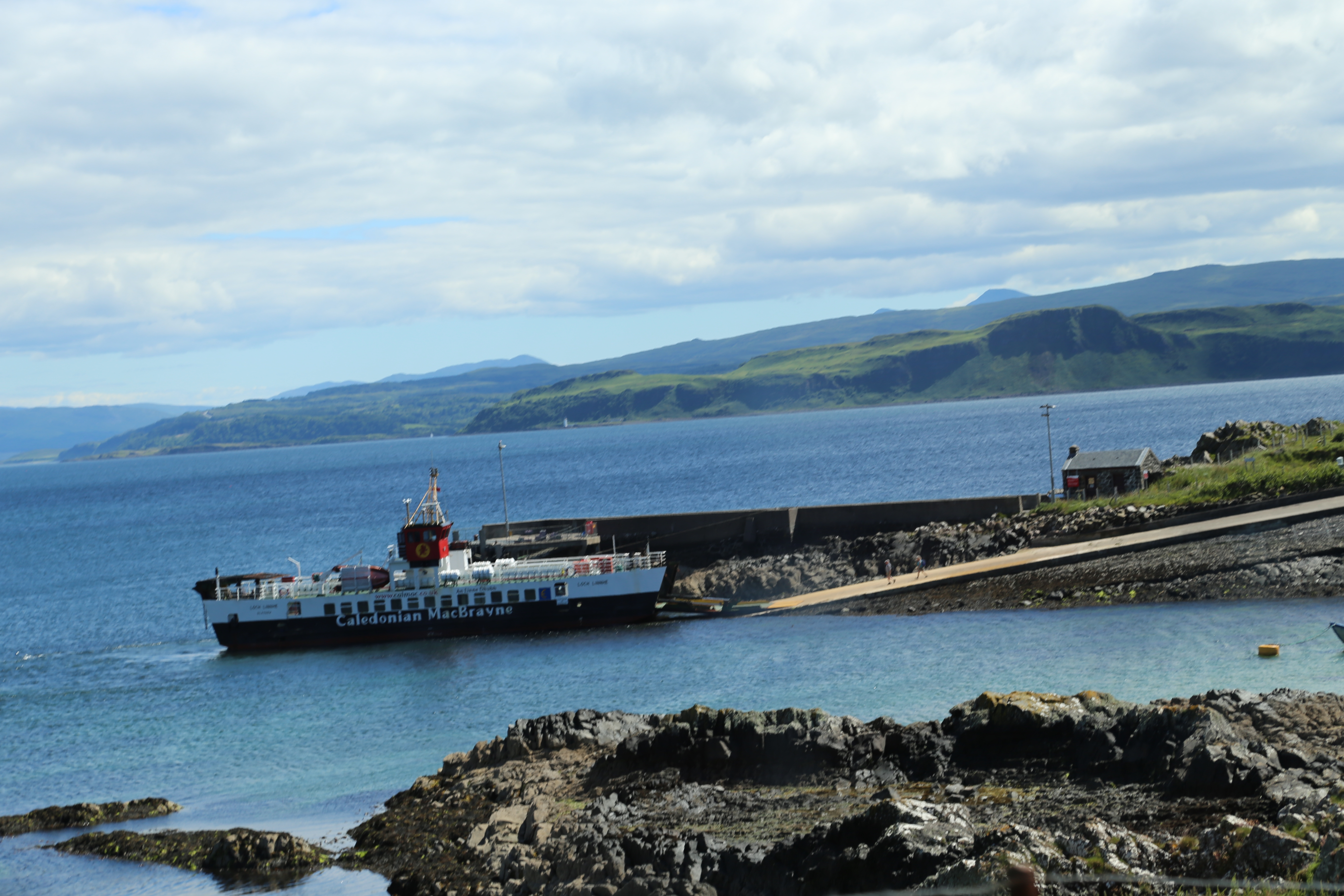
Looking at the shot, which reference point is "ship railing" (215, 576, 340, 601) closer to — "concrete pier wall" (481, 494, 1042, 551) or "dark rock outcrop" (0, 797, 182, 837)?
"concrete pier wall" (481, 494, 1042, 551)

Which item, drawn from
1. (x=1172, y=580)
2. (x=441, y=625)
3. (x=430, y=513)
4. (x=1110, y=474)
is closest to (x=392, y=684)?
(x=441, y=625)

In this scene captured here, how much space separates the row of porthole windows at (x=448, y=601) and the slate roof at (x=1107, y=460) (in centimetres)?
2962

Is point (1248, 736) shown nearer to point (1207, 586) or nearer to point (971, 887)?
point (971, 887)

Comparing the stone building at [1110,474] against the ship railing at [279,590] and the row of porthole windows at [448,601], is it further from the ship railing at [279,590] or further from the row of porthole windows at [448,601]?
the ship railing at [279,590]

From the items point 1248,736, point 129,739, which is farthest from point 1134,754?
point 129,739

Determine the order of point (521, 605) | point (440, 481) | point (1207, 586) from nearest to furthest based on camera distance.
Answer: point (1207, 586) → point (521, 605) → point (440, 481)

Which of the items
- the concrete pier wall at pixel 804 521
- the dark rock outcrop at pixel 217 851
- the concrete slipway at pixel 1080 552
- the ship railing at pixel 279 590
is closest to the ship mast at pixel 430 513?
the ship railing at pixel 279 590

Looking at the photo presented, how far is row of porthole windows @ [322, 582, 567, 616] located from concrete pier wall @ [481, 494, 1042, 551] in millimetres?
10337

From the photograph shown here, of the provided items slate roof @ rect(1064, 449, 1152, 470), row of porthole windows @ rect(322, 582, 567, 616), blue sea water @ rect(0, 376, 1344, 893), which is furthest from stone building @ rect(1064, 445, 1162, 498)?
row of porthole windows @ rect(322, 582, 567, 616)

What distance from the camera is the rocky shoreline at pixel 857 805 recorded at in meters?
15.0

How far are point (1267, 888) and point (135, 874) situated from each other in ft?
72.5

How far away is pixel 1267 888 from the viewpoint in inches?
512

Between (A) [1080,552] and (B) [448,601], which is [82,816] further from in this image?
(A) [1080,552]

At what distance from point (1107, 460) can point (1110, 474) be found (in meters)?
0.76
